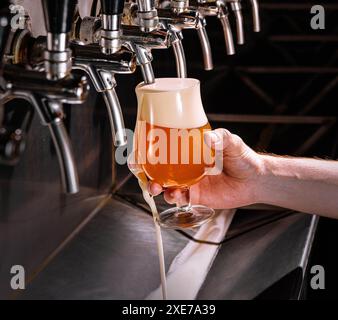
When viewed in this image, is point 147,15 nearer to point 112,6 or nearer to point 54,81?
point 112,6

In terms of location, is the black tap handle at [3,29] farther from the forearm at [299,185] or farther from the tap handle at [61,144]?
the forearm at [299,185]

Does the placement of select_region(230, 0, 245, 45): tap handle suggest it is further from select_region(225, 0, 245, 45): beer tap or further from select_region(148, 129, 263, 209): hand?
select_region(148, 129, 263, 209): hand

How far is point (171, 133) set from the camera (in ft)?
3.79

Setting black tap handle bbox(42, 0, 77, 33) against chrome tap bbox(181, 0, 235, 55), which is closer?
black tap handle bbox(42, 0, 77, 33)

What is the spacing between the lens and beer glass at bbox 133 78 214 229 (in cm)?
114

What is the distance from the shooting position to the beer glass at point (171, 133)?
1143 mm

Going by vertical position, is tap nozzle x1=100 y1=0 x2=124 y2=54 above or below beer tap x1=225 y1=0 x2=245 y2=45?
above

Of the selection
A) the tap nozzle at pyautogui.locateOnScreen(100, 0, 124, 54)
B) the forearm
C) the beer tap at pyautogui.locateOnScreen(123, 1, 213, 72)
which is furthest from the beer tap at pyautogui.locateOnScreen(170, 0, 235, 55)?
the tap nozzle at pyautogui.locateOnScreen(100, 0, 124, 54)

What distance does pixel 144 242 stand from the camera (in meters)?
1.54

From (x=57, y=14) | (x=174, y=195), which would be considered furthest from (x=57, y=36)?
(x=174, y=195)

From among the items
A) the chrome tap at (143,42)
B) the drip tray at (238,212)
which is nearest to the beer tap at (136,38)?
the chrome tap at (143,42)

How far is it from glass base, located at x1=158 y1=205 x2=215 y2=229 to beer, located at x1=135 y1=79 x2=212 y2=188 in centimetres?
9

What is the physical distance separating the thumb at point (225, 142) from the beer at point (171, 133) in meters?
0.01

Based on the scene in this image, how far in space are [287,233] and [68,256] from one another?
0.46 m
